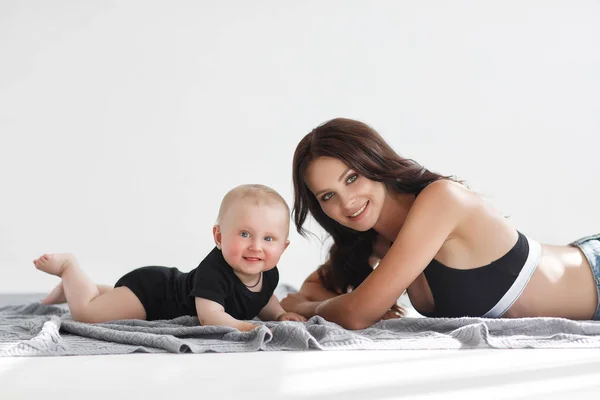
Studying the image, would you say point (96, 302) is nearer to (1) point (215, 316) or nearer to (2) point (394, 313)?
(1) point (215, 316)

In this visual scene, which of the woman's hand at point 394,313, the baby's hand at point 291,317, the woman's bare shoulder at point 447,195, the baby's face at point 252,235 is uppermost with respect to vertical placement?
the woman's bare shoulder at point 447,195

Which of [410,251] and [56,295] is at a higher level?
[410,251]

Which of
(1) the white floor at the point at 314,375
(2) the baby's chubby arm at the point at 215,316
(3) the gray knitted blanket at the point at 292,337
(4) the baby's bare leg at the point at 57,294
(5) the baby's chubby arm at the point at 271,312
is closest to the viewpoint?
(1) the white floor at the point at 314,375

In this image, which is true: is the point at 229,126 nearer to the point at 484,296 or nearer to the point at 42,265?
the point at 42,265

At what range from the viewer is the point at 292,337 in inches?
69.1

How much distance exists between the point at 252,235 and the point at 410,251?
0.46 m

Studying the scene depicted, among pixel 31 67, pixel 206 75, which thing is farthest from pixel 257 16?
pixel 31 67

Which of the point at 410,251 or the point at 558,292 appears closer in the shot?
the point at 410,251

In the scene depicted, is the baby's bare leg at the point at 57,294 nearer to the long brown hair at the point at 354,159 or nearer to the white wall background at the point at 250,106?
the long brown hair at the point at 354,159

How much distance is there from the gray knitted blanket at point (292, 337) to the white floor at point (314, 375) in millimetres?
54

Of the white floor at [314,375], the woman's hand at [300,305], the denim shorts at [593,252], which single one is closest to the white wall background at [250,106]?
the woman's hand at [300,305]

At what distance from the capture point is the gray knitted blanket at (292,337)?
168 centimetres

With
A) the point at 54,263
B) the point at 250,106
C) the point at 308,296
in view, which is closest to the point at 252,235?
the point at 308,296

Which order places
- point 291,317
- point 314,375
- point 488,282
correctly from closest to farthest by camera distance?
point 314,375, point 488,282, point 291,317
